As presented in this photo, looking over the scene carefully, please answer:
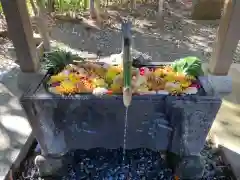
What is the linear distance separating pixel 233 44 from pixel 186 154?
128 centimetres

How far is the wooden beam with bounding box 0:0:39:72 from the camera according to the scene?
2098 mm

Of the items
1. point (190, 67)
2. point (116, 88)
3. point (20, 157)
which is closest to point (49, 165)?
point (20, 157)

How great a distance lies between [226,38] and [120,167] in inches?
57.1

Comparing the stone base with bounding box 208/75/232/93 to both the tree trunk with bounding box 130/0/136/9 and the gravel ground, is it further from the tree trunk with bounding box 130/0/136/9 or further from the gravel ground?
the tree trunk with bounding box 130/0/136/9

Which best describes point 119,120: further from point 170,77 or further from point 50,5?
point 50,5

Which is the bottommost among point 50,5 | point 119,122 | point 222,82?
point 222,82

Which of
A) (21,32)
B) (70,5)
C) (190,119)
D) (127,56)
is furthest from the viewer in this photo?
(70,5)

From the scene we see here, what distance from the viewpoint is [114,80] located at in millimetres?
1390

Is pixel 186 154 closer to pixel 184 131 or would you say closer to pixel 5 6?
pixel 184 131

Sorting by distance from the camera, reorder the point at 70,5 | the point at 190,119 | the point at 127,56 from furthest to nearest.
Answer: the point at 70,5, the point at 190,119, the point at 127,56

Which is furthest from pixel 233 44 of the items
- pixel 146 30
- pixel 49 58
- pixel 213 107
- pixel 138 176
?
pixel 146 30

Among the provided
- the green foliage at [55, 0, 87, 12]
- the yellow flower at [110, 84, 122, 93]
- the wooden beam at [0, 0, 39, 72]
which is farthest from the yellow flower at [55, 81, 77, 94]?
the green foliage at [55, 0, 87, 12]

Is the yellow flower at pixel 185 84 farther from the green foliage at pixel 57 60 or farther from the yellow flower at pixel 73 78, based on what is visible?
the green foliage at pixel 57 60

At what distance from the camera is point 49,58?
1.60m
